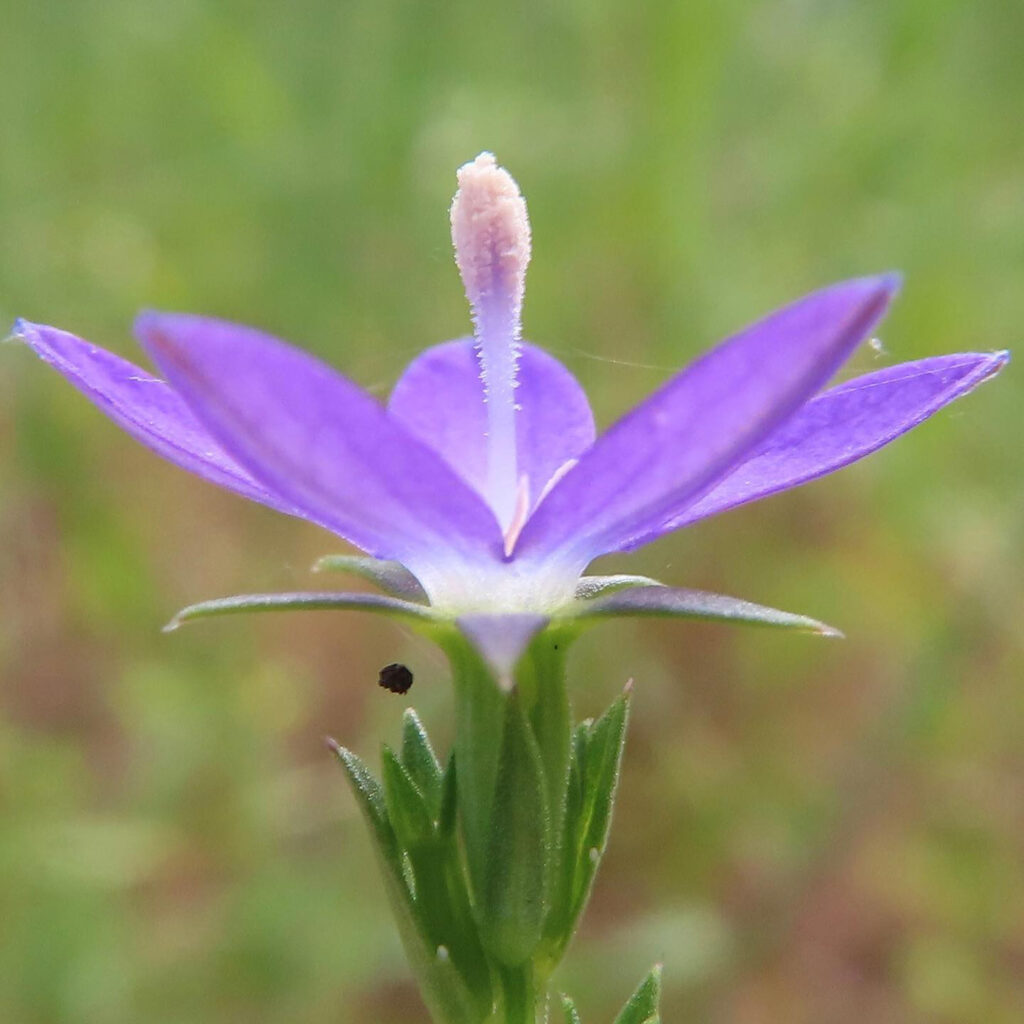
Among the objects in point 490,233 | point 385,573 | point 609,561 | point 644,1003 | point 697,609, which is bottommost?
point 644,1003

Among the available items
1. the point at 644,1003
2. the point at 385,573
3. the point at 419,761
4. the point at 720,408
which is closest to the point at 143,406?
the point at 385,573

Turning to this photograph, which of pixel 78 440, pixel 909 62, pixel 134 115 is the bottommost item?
pixel 78 440

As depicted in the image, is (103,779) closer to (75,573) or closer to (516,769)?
(75,573)

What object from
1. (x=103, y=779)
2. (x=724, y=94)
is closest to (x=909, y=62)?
(x=724, y=94)

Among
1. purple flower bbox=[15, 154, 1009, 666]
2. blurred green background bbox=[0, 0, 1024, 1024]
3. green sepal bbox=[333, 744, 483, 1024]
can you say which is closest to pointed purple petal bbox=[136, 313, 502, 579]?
purple flower bbox=[15, 154, 1009, 666]

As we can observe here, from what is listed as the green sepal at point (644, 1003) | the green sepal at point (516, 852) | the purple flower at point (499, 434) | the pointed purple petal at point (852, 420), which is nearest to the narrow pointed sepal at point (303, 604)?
the purple flower at point (499, 434)

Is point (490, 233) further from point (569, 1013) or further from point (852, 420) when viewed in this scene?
point (569, 1013)
